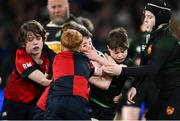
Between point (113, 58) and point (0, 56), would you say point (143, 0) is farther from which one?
point (113, 58)

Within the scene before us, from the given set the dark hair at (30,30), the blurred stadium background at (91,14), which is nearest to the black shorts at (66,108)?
the dark hair at (30,30)

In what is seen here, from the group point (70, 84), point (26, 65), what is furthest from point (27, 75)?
point (70, 84)

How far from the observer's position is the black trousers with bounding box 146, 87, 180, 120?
5863 mm

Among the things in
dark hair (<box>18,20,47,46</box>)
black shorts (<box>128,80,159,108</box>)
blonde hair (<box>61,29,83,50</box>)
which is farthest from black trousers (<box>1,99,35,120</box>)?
black shorts (<box>128,80,159,108</box>)

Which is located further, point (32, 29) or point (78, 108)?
point (32, 29)

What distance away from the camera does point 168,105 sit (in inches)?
233

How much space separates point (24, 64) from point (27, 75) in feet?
0.40

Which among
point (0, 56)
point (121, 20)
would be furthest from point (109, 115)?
point (121, 20)

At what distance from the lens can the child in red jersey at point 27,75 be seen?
245 inches

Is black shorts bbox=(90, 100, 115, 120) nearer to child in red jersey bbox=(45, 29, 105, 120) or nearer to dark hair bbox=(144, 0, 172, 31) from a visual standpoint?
child in red jersey bbox=(45, 29, 105, 120)

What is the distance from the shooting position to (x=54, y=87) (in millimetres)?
5660

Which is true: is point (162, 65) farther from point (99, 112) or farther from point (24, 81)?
point (24, 81)

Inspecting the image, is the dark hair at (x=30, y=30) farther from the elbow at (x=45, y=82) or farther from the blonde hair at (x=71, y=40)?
the blonde hair at (x=71, y=40)

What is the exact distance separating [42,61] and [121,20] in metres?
5.72
